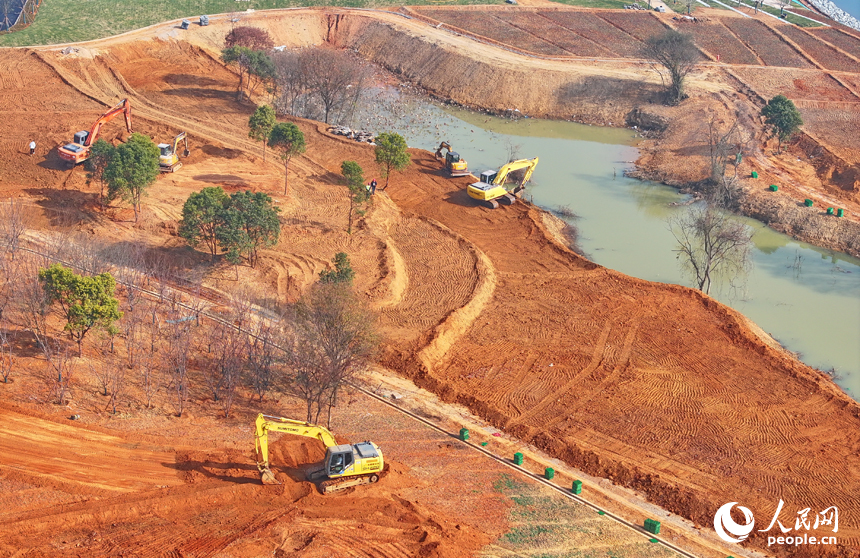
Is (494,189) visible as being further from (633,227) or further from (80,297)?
(80,297)

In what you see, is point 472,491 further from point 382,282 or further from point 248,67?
point 248,67

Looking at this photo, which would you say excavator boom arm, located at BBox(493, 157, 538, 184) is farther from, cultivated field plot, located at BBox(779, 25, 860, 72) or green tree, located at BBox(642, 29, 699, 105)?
cultivated field plot, located at BBox(779, 25, 860, 72)

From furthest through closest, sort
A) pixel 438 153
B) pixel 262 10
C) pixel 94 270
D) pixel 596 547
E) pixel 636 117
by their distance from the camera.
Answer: pixel 262 10
pixel 636 117
pixel 438 153
pixel 94 270
pixel 596 547

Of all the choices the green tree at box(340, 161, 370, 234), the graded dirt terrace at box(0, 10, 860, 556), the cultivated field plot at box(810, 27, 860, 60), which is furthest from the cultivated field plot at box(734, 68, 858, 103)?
the green tree at box(340, 161, 370, 234)

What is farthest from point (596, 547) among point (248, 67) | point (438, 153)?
point (248, 67)

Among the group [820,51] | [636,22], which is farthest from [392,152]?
[820,51]

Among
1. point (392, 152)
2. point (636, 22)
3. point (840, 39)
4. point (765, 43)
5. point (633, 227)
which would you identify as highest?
point (840, 39)

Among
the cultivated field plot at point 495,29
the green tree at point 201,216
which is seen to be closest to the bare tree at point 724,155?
the cultivated field plot at point 495,29
